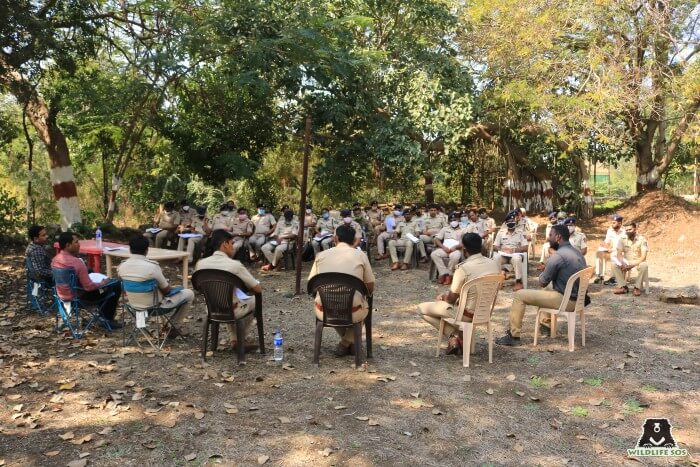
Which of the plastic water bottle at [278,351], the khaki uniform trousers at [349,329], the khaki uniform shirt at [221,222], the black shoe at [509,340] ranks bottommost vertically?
the black shoe at [509,340]

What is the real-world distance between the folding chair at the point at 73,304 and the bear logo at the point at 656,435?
18.2 ft

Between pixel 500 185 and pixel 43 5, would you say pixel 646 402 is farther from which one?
pixel 500 185

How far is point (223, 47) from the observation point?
11.7 metres

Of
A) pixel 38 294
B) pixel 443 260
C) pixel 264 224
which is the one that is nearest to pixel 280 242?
pixel 264 224

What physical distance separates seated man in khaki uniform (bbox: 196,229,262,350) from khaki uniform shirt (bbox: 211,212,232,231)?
19.2 feet

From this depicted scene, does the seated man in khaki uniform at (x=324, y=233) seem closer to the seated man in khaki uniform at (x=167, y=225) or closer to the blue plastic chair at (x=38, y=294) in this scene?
the seated man in khaki uniform at (x=167, y=225)

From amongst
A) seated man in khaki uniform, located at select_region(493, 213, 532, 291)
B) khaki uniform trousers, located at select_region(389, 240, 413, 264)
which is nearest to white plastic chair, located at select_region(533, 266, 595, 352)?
seated man in khaki uniform, located at select_region(493, 213, 532, 291)

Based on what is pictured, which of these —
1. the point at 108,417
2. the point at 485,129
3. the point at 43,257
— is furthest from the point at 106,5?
the point at 485,129

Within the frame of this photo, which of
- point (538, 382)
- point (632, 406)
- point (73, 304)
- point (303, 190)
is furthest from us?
point (303, 190)

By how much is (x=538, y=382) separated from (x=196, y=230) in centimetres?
810

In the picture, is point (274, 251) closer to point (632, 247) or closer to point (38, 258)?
point (38, 258)

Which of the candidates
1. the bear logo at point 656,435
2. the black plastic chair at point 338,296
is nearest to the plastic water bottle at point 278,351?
the black plastic chair at point 338,296

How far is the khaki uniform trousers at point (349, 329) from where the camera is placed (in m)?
5.70

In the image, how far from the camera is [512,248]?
32.7 ft
